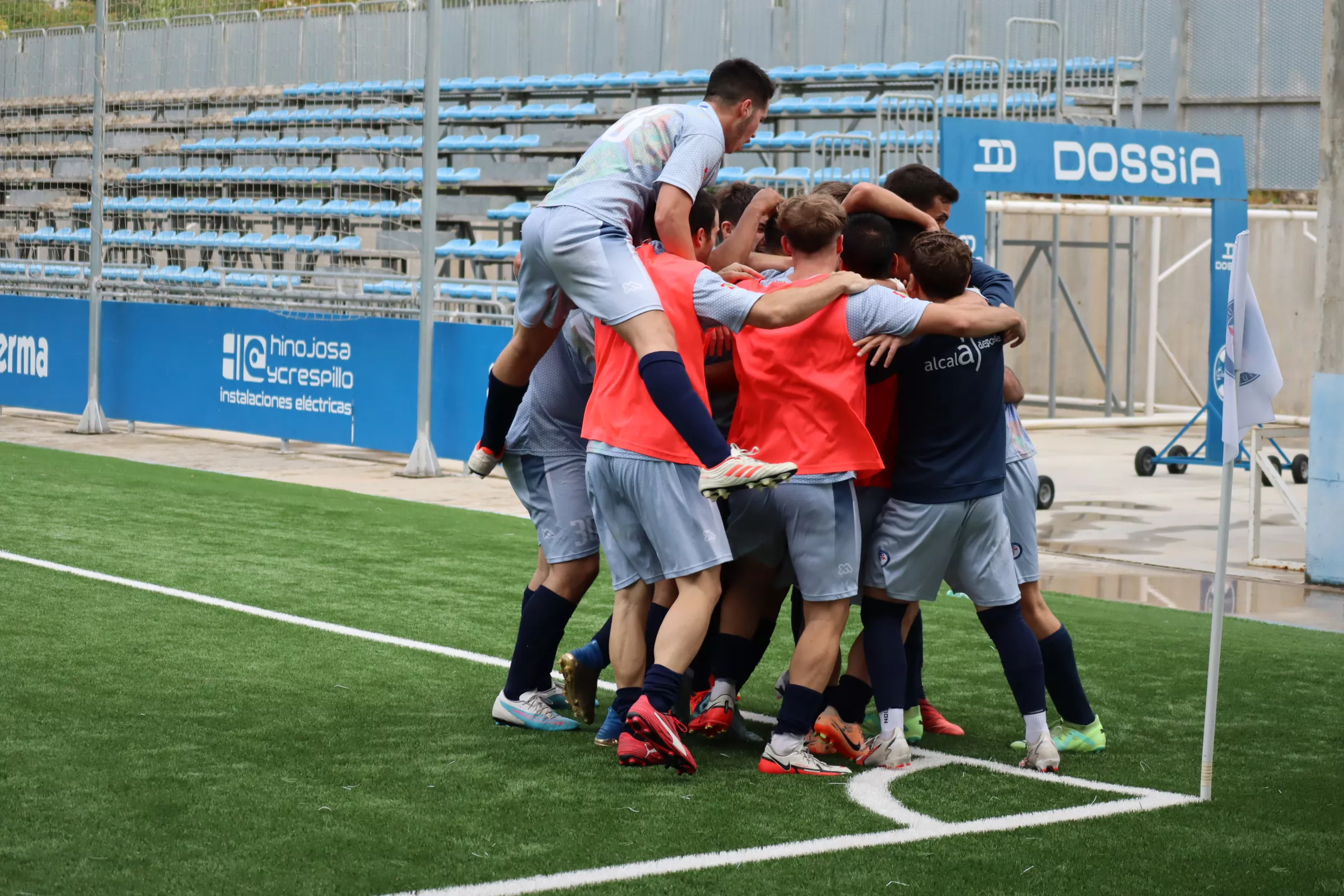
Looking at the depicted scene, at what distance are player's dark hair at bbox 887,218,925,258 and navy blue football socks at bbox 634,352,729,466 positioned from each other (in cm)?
91

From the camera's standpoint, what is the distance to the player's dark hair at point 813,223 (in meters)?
4.64

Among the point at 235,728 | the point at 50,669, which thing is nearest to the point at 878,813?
the point at 235,728

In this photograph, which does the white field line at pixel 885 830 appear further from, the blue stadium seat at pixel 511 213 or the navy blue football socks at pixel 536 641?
the blue stadium seat at pixel 511 213

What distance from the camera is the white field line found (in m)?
3.63

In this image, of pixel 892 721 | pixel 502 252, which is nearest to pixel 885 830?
pixel 892 721

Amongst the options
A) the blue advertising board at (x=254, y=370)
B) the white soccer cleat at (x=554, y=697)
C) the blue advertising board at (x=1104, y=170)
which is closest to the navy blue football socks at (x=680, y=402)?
the white soccer cleat at (x=554, y=697)

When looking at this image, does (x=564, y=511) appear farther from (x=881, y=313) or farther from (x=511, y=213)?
(x=511, y=213)

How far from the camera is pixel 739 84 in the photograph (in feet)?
16.7

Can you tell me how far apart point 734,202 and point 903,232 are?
62 cm

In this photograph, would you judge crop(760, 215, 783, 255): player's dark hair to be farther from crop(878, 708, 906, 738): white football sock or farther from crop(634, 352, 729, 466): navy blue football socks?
crop(878, 708, 906, 738): white football sock

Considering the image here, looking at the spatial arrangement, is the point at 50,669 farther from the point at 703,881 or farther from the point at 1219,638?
the point at 1219,638

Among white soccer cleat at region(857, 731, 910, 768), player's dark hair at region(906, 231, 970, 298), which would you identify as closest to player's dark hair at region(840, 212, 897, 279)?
player's dark hair at region(906, 231, 970, 298)

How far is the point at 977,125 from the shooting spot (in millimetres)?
10648

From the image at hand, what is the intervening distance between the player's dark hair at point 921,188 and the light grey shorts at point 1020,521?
897mm
